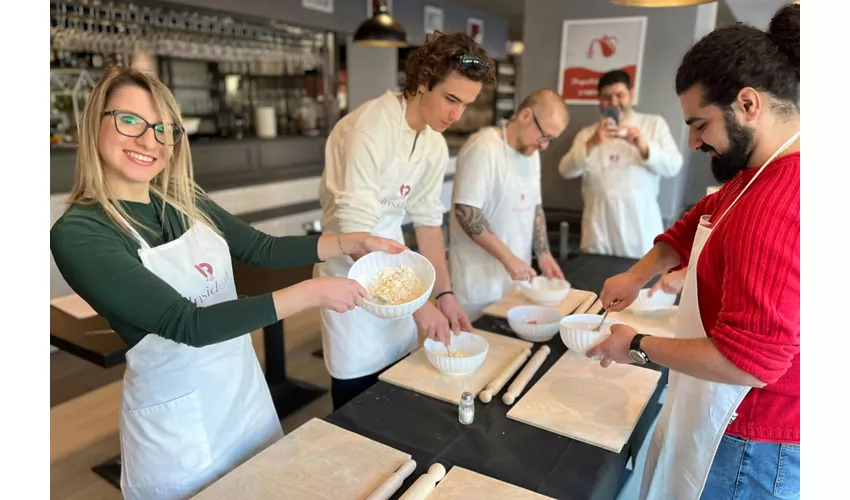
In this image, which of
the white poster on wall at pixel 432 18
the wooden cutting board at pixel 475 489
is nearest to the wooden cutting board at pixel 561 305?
the wooden cutting board at pixel 475 489

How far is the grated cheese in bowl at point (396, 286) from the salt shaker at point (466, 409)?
0.88ft

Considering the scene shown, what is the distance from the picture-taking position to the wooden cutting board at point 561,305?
2.03 m

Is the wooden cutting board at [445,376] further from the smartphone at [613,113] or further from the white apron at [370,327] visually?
the smartphone at [613,113]

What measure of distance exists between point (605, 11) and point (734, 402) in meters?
3.36

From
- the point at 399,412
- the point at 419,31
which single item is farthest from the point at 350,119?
the point at 419,31

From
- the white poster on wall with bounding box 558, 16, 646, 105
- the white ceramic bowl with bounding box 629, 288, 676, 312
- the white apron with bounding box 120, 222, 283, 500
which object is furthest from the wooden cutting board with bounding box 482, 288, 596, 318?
the white poster on wall with bounding box 558, 16, 646, 105

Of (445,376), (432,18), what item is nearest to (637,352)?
(445,376)

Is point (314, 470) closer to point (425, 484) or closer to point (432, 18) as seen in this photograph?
point (425, 484)

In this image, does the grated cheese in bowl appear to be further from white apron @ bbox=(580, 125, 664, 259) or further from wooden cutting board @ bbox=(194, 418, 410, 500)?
white apron @ bbox=(580, 125, 664, 259)

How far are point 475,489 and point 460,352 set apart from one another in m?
0.60

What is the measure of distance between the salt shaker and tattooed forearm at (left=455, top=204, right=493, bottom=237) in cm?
108

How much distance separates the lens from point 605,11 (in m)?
3.77

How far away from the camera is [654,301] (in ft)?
6.41

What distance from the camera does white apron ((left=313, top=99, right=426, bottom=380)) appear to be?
1.78 meters
